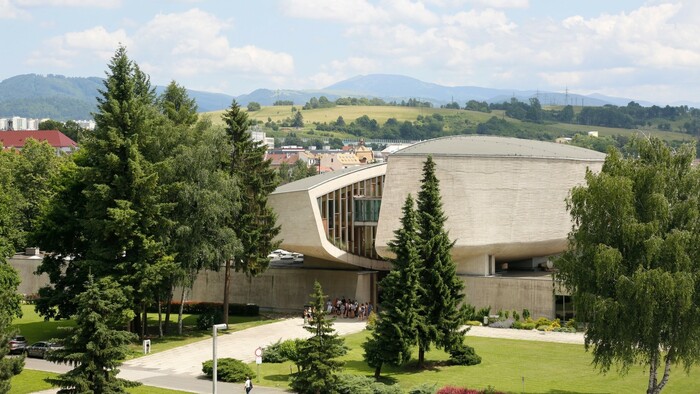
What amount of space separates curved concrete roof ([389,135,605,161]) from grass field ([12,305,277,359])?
1409 cm

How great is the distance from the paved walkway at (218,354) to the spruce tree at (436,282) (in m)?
7.19

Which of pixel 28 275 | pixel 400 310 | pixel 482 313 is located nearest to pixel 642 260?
pixel 400 310

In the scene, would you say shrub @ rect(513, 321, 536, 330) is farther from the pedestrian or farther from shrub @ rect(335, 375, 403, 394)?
the pedestrian

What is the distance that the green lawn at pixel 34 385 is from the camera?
41.1 metres

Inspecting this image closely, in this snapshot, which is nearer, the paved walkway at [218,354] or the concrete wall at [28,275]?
the paved walkway at [218,354]

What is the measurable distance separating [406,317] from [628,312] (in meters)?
10.1

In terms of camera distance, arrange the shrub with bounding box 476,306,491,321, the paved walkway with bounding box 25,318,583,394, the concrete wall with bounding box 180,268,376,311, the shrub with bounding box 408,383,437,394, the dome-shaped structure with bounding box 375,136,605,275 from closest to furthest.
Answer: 1. the shrub with bounding box 408,383,437,394
2. the paved walkway with bounding box 25,318,583,394
3. the shrub with bounding box 476,306,491,321
4. the dome-shaped structure with bounding box 375,136,605,275
5. the concrete wall with bounding box 180,268,376,311

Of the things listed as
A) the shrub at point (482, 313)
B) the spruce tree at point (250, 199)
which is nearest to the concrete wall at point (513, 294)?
the shrub at point (482, 313)

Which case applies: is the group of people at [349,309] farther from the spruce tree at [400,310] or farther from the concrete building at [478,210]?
the spruce tree at [400,310]

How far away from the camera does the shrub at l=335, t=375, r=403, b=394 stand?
38938 mm

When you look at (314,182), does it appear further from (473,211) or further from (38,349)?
(38,349)

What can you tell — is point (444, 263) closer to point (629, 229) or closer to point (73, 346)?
point (629, 229)

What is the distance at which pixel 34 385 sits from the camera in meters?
42.5

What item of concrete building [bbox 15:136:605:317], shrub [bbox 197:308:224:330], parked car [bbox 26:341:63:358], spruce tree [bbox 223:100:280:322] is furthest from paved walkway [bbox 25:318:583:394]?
concrete building [bbox 15:136:605:317]
